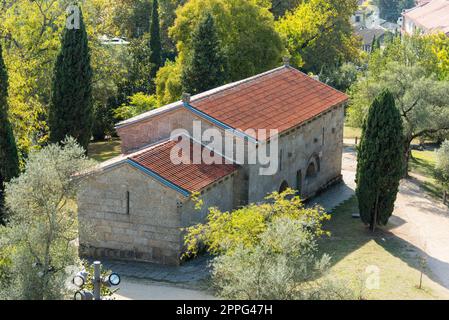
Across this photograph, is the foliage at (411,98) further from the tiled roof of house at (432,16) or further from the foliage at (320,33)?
the tiled roof of house at (432,16)

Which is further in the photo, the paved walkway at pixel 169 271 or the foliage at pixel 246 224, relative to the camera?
the paved walkway at pixel 169 271

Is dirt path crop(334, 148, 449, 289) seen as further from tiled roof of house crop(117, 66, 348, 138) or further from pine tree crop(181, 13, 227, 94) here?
pine tree crop(181, 13, 227, 94)

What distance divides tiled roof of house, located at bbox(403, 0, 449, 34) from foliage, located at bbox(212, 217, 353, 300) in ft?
292

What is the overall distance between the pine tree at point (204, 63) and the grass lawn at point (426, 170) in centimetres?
1736

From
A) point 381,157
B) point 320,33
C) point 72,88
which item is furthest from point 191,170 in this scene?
point 320,33

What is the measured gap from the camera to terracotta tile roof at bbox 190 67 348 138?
137 ft

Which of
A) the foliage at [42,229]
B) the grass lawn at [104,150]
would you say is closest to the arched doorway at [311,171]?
the grass lawn at [104,150]

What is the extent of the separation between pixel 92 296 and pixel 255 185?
1607 centimetres

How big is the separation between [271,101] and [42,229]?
2179 centimetres

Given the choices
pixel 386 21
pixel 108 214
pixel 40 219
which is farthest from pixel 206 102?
pixel 386 21

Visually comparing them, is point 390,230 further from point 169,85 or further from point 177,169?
point 169,85

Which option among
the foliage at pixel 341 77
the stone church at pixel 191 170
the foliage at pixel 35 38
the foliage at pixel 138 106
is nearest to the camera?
the stone church at pixel 191 170

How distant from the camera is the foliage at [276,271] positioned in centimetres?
2470

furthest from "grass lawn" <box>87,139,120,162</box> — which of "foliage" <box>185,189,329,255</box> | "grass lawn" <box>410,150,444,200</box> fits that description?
"foliage" <box>185,189,329,255</box>
